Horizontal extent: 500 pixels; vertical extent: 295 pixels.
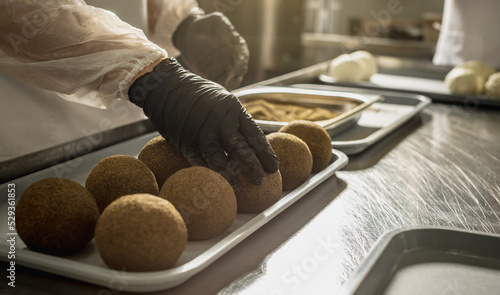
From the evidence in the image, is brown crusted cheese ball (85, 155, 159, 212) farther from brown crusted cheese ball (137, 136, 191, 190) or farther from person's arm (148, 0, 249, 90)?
person's arm (148, 0, 249, 90)

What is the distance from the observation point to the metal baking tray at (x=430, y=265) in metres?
0.65

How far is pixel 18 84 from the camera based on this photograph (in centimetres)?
103

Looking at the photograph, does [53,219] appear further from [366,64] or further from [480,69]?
[480,69]

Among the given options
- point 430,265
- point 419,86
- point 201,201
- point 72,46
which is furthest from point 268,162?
point 419,86

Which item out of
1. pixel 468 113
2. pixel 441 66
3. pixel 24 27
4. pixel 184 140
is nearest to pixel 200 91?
pixel 184 140

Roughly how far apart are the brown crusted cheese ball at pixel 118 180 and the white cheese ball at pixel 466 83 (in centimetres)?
152

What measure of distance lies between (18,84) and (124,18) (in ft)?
1.17

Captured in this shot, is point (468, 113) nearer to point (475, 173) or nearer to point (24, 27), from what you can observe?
point (475, 173)

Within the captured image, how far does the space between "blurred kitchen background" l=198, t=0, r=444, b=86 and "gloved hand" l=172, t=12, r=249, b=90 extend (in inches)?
39.0

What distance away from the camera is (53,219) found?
2.01 ft

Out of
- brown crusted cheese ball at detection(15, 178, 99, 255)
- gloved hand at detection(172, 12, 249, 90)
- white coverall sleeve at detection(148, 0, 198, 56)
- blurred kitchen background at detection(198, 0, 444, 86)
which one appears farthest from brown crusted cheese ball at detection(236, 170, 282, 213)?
blurred kitchen background at detection(198, 0, 444, 86)

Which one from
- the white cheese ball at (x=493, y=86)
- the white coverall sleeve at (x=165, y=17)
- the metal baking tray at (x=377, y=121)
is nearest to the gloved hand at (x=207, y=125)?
the metal baking tray at (x=377, y=121)

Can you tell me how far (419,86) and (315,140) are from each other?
130 centimetres

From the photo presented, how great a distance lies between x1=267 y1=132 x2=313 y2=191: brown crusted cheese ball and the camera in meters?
0.87
